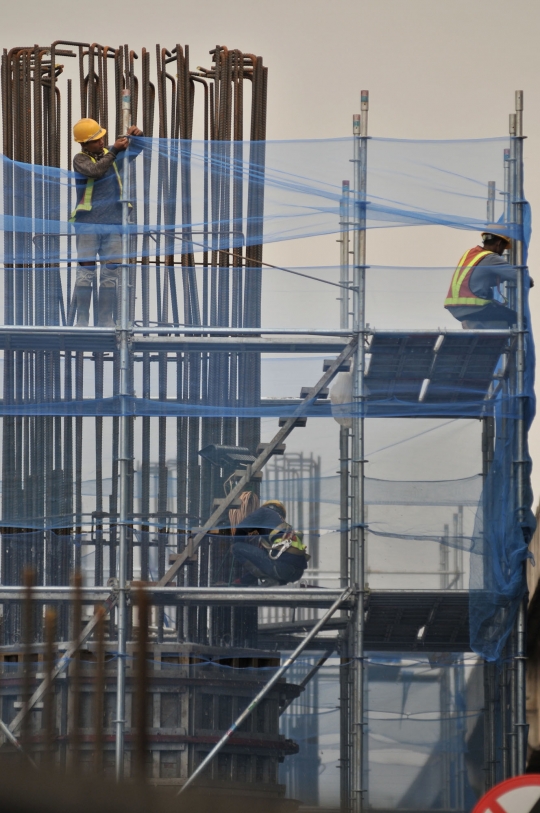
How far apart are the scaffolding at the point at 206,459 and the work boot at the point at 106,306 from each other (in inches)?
9.2

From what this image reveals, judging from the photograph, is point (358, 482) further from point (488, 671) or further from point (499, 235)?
point (499, 235)

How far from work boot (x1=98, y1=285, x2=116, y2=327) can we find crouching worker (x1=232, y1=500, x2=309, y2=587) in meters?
3.15

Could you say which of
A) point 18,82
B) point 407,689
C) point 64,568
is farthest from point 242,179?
point 407,689

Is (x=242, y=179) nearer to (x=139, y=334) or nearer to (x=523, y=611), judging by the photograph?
(x=139, y=334)

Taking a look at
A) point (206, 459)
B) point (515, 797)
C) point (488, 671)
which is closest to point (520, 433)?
point (488, 671)

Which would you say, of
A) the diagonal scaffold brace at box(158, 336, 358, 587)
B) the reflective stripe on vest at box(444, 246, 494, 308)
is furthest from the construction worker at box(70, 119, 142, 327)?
the reflective stripe on vest at box(444, 246, 494, 308)

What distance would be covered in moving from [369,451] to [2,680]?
216 inches

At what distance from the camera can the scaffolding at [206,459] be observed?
19.8m

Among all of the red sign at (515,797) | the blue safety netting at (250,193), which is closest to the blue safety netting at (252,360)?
the blue safety netting at (250,193)

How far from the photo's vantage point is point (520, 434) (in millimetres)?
20219

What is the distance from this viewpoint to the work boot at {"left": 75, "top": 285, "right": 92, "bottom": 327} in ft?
67.2

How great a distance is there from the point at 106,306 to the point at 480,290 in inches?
192

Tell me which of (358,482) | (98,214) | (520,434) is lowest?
(358,482)

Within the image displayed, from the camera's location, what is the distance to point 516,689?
19.8 meters
